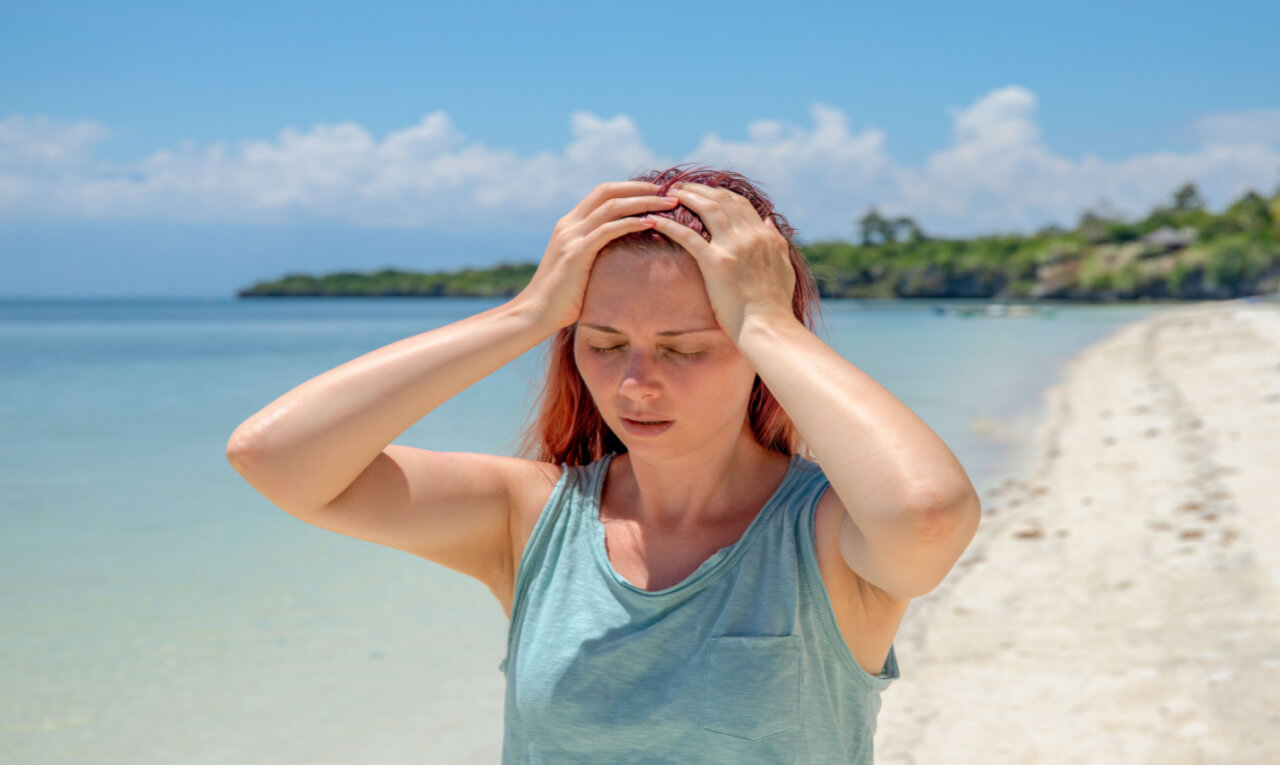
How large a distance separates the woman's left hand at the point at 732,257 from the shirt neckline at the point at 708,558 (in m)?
0.30

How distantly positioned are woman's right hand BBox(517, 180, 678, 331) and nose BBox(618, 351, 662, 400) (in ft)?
0.52

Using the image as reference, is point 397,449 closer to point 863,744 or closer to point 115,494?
point 863,744

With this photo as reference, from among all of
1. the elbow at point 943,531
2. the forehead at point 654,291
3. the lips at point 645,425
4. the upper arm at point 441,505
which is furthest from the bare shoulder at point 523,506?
the elbow at point 943,531

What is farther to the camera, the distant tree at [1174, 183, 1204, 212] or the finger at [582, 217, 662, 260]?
the distant tree at [1174, 183, 1204, 212]

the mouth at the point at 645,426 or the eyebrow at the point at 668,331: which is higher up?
the eyebrow at the point at 668,331

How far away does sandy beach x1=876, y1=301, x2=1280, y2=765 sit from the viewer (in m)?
3.36

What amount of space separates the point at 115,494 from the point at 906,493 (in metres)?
9.29

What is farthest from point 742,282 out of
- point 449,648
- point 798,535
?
point 449,648

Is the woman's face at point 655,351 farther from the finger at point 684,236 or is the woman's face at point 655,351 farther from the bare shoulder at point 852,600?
the bare shoulder at point 852,600

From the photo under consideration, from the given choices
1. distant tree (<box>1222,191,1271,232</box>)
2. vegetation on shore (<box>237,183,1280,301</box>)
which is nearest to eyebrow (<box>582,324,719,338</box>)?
vegetation on shore (<box>237,183,1280,301</box>)

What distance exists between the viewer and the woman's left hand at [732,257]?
1.54 m

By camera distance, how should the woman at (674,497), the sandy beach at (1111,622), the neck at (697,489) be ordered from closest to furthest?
the woman at (674,497) → the neck at (697,489) → the sandy beach at (1111,622)

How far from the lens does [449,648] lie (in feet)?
16.5

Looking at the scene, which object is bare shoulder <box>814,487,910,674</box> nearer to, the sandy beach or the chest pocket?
the chest pocket
